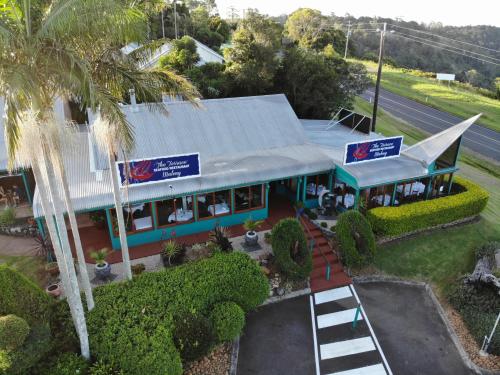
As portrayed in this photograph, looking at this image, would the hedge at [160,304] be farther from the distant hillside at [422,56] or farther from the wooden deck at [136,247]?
the distant hillside at [422,56]

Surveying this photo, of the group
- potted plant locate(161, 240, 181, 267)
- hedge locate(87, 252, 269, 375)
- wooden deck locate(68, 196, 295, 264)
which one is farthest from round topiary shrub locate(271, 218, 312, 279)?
potted plant locate(161, 240, 181, 267)

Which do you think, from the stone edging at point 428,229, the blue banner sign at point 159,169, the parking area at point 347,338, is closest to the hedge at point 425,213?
the stone edging at point 428,229

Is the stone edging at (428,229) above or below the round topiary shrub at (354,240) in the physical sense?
below

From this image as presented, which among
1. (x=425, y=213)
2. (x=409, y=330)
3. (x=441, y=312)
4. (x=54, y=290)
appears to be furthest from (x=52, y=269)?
(x=425, y=213)

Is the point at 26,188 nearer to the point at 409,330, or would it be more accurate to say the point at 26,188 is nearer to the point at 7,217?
the point at 7,217

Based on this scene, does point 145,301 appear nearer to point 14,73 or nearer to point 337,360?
point 337,360

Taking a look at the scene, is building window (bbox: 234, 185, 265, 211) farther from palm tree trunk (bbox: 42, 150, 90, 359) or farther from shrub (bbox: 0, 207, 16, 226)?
shrub (bbox: 0, 207, 16, 226)

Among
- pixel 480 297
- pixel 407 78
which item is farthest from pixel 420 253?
pixel 407 78
